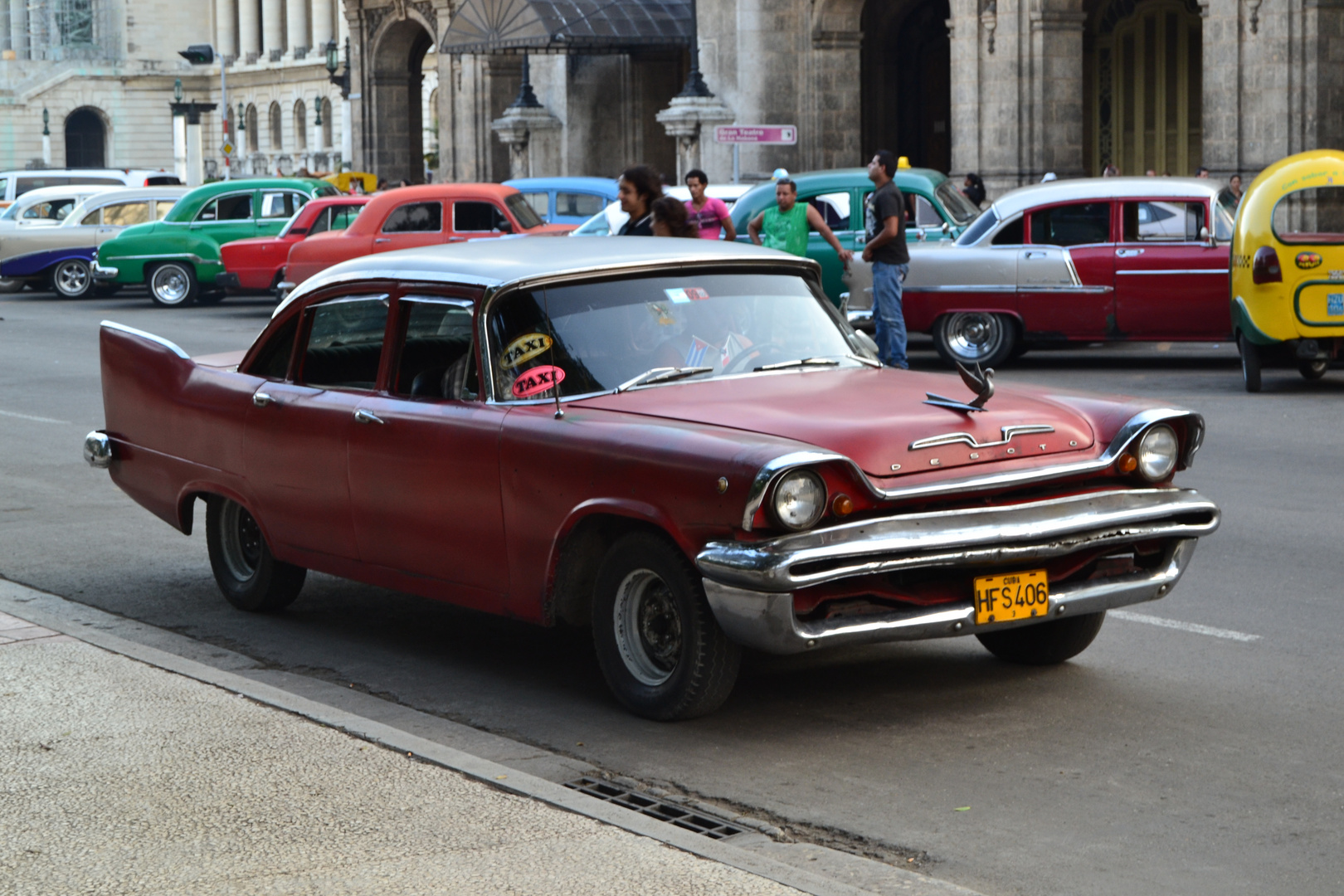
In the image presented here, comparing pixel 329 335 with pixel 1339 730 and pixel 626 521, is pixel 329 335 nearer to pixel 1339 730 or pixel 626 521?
pixel 626 521

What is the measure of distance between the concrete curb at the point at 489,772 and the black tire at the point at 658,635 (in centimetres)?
71

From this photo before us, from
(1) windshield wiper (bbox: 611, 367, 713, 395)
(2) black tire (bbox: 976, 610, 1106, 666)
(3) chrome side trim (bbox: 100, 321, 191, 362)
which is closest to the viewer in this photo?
(1) windshield wiper (bbox: 611, 367, 713, 395)

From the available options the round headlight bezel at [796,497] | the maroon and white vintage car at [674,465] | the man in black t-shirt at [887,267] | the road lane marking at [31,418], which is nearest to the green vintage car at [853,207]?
the man in black t-shirt at [887,267]

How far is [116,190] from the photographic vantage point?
3086 cm

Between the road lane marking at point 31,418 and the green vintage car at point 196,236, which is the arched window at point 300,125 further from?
the road lane marking at point 31,418

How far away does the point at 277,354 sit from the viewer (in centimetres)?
737

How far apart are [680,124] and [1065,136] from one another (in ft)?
24.9

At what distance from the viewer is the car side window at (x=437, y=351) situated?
A: 636cm

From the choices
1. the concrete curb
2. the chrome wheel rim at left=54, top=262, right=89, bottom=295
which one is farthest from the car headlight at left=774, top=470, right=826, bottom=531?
the chrome wheel rim at left=54, top=262, right=89, bottom=295

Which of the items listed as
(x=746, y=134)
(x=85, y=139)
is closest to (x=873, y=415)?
(x=746, y=134)

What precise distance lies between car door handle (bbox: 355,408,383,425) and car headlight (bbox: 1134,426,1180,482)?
8.53 ft

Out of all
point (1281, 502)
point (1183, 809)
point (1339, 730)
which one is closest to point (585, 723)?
point (1183, 809)

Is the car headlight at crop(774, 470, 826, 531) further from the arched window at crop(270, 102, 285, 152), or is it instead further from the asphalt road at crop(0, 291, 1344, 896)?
the arched window at crop(270, 102, 285, 152)

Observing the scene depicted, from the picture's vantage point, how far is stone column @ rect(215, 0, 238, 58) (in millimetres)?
108750
